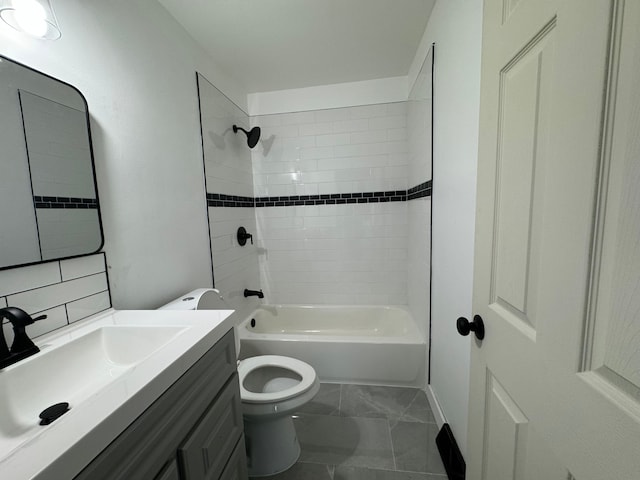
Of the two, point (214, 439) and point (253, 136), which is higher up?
point (253, 136)

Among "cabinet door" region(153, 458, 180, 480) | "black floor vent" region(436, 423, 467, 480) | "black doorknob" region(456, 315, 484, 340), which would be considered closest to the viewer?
"cabinet door" region(153, 458, 180, 480)

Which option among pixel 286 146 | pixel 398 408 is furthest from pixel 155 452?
pixel 286 146

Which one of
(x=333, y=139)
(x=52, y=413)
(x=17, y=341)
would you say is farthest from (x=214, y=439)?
(x=333, y=139)

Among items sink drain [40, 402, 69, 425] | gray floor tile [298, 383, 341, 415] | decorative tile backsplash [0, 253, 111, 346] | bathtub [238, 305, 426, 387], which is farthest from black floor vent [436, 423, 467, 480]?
decorative tile backsplash [0, 253, 111, 346]

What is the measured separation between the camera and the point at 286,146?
2570 millimetres

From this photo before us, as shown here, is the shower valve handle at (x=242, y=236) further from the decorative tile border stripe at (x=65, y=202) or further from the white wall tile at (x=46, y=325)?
Answer: the white wall tile at (x=46, y=325)

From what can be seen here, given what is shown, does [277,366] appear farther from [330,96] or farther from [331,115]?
[330,96]

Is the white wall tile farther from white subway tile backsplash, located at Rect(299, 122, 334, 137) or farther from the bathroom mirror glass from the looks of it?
white subway tile backsplash, located at Rect(299, 122, 334, 137)

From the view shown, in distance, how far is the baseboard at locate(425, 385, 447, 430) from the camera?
5.18 ft

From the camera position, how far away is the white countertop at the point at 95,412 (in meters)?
0.42

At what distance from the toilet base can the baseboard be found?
0.86 m

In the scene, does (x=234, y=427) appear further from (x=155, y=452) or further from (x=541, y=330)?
(x=541, y=330)

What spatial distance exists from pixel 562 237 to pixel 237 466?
1.24 meters

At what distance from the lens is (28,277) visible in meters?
0.85
